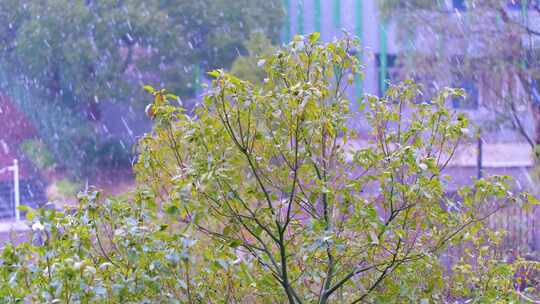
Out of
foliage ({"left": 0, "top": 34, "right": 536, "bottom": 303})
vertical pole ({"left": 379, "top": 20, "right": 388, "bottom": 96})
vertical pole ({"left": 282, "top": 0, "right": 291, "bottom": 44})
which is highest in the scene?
vertical pole ({"left": 282, "top": 0, "right": 291, "bottom": 44})

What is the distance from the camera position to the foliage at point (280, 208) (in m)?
1.30

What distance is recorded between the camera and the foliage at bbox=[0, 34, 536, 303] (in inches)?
51.3

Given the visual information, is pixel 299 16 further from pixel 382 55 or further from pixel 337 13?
pixel 382 55

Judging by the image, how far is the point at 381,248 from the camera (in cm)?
159

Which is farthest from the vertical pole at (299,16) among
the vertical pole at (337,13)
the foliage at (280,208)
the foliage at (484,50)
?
the foliage at (280,208)

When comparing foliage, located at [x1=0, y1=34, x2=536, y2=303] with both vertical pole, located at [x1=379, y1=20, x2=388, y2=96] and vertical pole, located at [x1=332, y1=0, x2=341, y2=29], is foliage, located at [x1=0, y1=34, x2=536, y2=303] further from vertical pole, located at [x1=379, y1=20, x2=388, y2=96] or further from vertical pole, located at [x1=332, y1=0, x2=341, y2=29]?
vertical pole, located at [x1=332, y1=0, x2=341, y2=29]

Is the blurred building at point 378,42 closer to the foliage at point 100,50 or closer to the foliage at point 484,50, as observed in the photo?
the foliage at point 484,50

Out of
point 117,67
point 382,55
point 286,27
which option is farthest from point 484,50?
point 117,67

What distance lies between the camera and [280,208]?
5.06ft

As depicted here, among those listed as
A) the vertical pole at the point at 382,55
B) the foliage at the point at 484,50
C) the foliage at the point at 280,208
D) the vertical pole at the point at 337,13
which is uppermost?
the vertical pole at the point at 337,13

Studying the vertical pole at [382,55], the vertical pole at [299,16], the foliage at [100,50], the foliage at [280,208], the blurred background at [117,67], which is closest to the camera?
the foliage at [280,208]

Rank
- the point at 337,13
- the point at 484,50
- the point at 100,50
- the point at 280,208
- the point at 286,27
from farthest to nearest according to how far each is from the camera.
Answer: the point at 337,13
the point at 286,27
the point at 100,50
the point at 484,50
the point at 280,208

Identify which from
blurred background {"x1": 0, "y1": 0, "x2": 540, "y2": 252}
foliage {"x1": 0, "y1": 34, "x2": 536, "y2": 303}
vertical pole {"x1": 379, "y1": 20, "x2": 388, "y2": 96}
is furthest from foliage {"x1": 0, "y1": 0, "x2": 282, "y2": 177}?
foliage {"x1": 0, "y1": 34, "x2": 536, "y2": 303}

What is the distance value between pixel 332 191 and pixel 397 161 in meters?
0.18
